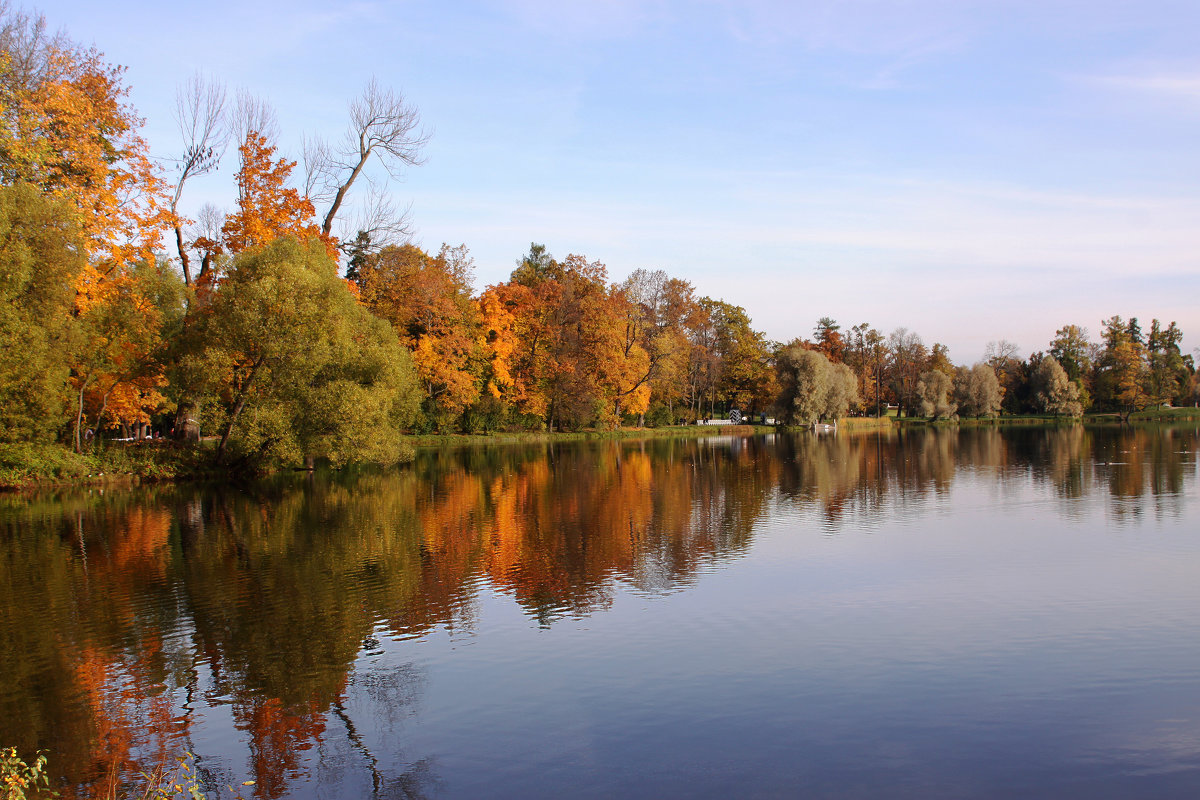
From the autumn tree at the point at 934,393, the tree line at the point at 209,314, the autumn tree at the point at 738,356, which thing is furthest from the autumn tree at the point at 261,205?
the autumn tree at the point at 934,393

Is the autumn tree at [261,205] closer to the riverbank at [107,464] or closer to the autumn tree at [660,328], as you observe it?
the riverbank at [107,464]

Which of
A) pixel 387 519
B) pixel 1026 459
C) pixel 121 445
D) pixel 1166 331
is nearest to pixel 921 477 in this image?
pixel 1026 459

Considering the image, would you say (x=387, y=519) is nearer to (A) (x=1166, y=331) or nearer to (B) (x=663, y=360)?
(B) (x=663, y=360)

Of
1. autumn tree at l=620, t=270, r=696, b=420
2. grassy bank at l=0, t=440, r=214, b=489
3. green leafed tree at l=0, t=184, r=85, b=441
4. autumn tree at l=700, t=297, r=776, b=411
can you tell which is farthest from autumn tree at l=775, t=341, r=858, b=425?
green leafed tree at l=0, t=184, r=85, b=441

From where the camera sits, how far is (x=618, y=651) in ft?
36.5

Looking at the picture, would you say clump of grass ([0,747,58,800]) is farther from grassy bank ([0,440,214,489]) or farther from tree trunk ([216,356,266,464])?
tree trunk ([216,356,266,464])

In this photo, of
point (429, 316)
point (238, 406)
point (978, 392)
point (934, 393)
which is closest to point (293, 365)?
point (238, 406)

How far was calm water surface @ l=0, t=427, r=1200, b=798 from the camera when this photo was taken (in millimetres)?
7801

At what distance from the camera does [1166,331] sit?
115m

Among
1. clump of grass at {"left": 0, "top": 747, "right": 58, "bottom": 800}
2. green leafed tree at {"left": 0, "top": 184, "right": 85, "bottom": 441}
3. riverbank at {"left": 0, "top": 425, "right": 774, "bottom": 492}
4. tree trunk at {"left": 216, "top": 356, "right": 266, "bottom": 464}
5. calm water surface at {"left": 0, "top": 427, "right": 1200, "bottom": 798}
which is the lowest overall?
calm water surface at {"left": 0, "top": 427, "right": 1200, "bottom": 798}

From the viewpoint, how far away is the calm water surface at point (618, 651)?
780 cm

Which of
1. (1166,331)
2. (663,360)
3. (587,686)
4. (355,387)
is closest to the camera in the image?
(587,686)

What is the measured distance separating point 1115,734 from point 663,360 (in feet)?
204

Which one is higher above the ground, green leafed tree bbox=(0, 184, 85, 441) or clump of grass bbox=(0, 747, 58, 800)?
green leafed tree bbox=(0, 184, 85, 441)
